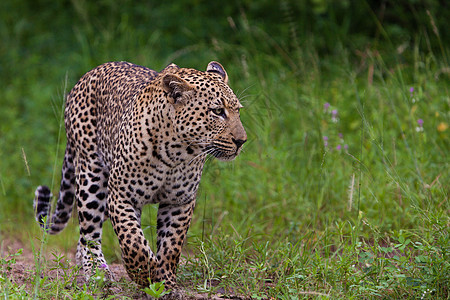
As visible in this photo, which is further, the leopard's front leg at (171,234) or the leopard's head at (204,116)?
the leopard's front leg at (171,234)

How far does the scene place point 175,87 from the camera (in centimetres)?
447

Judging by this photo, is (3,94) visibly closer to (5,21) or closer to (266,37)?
(5,21)

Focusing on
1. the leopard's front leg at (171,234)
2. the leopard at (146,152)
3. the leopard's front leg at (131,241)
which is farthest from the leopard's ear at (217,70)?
the leopard's front leg at (131,241)

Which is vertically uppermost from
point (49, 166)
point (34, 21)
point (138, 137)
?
point (138, 137)

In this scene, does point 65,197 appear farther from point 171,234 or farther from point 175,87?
point 175,87

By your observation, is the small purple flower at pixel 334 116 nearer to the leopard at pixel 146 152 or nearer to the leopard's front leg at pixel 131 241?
the leopard at pixel 146 152

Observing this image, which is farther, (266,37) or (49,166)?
(266,37)

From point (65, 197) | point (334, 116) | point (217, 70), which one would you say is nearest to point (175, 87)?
point (217, 70)

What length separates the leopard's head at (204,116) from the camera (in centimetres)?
446

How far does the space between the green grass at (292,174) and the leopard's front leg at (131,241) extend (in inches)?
7.6

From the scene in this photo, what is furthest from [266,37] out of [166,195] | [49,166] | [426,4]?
[166,195]

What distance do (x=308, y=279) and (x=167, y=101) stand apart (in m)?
1.57

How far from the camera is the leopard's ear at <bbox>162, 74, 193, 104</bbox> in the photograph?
445 cm

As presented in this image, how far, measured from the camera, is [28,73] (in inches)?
416
